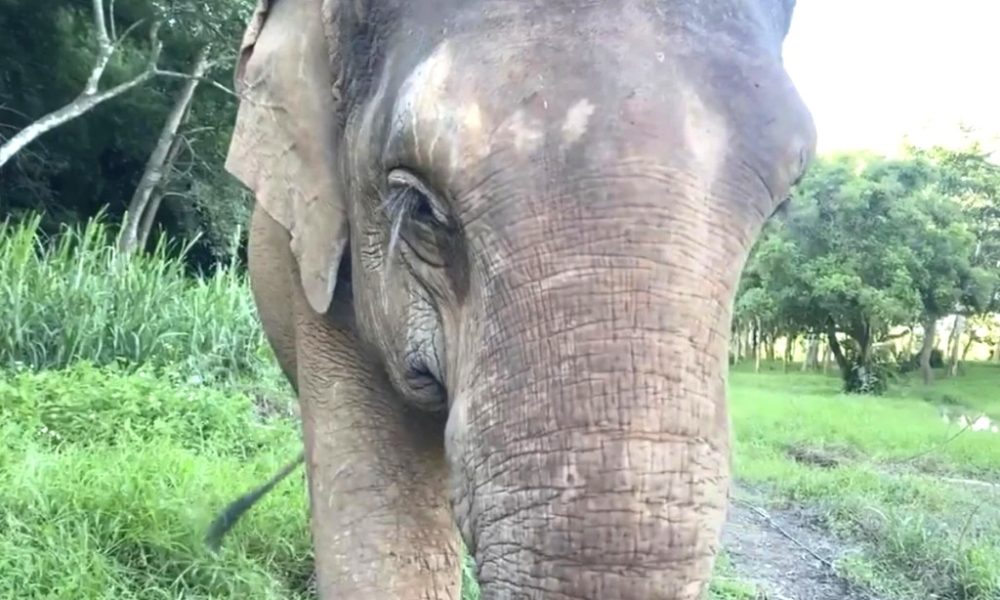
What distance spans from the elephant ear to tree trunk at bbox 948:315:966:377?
13809 millimetres

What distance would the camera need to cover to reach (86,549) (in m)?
4.51

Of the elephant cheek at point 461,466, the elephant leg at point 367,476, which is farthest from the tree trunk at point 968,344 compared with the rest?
the elephant cheek at point 461,466

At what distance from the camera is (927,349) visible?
16.4 metres

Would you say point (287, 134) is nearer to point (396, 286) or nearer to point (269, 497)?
point (396, 286)

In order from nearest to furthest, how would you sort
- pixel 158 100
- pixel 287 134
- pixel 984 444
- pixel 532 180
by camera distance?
pixel 532 180, pixel 287 134, pixel 984 444, pixel 158 100

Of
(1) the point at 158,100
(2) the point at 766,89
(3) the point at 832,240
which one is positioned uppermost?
(1) the point at 158,100

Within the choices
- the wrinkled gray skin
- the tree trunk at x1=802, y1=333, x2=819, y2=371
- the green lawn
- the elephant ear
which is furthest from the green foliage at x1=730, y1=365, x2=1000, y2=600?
the wrinkled gray skin

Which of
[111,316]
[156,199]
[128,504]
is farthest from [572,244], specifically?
[156,199]

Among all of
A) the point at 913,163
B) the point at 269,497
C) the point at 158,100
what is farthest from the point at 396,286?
the point at 158,100

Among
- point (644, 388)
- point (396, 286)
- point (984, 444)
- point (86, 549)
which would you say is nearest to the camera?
point (644, 388)

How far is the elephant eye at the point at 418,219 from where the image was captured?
245cm

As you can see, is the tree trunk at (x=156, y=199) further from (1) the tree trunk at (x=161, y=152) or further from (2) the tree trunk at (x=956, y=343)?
(2) the tree trunk at (x=956, y=343)

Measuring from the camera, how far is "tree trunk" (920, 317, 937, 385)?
15.3 m

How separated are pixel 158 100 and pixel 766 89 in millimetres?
16727
